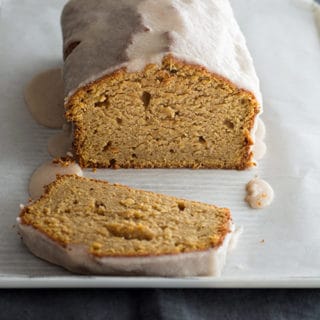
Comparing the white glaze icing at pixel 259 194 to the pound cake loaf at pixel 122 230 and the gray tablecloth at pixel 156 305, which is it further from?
the gray tablecloth at pixel 156 305

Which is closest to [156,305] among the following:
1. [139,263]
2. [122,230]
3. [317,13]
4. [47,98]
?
[139,263]

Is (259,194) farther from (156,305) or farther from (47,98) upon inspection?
(47,98)

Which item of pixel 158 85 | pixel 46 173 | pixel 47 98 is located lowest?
pixel 46 173

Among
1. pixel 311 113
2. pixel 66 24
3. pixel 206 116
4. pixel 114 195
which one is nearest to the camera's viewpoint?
pixel 114 195

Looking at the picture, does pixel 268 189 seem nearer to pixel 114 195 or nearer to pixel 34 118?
pixel 114 195

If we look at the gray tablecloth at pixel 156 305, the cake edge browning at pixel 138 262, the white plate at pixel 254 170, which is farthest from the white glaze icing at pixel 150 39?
the gray tablecloth at pixel 156 305

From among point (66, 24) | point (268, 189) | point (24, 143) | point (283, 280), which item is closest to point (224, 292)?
point (283, 280)
